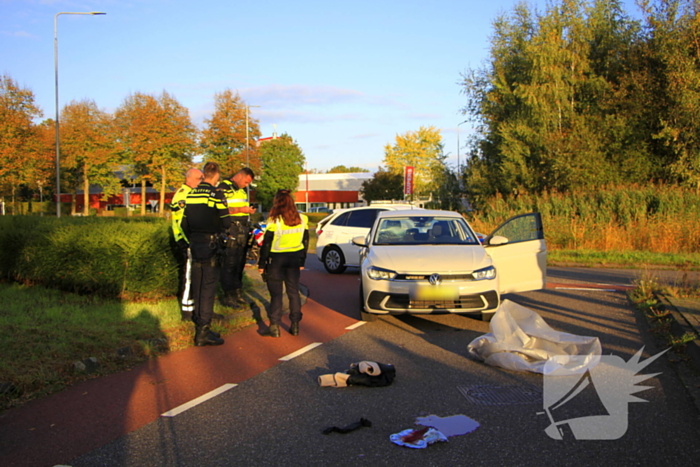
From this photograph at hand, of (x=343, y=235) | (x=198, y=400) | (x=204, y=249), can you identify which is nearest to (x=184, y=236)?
(x=204, y=249)

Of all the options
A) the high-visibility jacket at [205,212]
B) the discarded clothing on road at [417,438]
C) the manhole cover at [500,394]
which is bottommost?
the manhole cover at [500,394]

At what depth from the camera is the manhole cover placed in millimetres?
5051

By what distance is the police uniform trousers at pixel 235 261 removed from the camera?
29.2ft

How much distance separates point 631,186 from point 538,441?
990 inches

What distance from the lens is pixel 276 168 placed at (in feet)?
233

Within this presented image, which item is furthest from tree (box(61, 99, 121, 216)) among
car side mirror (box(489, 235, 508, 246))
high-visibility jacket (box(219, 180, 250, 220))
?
car side mirror (box(489, 235, 508, 246))

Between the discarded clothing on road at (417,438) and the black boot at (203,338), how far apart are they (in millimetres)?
3612

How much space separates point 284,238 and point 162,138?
4460 cm

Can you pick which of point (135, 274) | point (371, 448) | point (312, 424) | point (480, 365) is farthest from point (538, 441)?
point (135, 274)

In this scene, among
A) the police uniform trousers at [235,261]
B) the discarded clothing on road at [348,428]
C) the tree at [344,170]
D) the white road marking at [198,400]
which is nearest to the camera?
the discarded clothing on road at [348,428]

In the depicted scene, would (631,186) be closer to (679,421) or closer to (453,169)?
(453,169)

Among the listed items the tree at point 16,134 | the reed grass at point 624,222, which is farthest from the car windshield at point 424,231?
the tree at point 16,134

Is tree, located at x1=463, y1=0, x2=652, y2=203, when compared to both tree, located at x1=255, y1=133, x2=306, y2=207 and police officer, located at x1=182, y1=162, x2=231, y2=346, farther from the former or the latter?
tree, located at x1=255, y1=133, x2=306, y2=207

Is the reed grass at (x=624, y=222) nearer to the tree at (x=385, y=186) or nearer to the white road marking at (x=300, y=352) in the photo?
the white road marking at (x=300, y=352)
